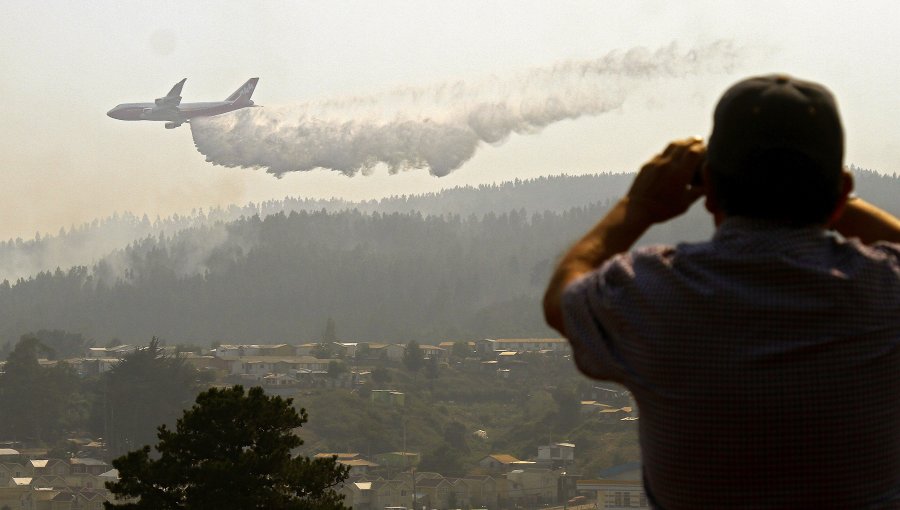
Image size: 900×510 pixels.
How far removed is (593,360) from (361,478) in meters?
158

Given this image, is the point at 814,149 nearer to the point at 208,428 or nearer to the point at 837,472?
the point at 837,472

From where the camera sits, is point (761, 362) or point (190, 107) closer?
point (761, 362)

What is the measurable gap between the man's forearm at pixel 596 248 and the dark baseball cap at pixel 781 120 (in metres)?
0.29

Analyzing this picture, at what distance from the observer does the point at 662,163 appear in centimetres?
292

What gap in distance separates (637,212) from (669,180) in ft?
0.30

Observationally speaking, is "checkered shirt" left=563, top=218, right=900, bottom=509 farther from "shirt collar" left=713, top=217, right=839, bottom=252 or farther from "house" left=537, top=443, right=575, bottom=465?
"house" left=537, top=443, right=575, bottom=465

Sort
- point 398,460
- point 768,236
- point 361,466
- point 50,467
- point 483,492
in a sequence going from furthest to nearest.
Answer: point 398,460
point 361,466
point 50,467
point 483,492
point 768,236

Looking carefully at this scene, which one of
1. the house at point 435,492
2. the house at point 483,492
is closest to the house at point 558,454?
the house at point 483,492

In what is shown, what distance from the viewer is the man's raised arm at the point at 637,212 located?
289 centimetres

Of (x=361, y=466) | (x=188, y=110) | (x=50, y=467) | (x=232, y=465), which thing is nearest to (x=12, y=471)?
(x=50, y=467)

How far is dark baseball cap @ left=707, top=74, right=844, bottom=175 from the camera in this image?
105 inches

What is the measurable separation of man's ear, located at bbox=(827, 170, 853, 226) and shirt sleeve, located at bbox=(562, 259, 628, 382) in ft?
1.41

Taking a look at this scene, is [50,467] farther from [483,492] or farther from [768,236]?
[768,236]

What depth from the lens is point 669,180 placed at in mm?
2910
